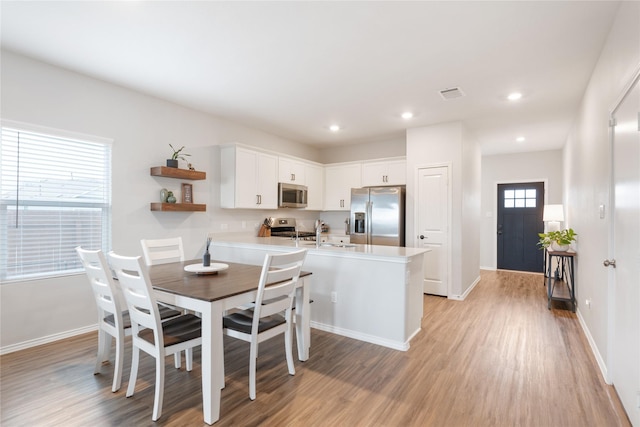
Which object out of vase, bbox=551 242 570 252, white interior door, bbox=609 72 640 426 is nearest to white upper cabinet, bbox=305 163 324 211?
vase, bbox=551 242 570 252

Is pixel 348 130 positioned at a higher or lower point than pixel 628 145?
higher

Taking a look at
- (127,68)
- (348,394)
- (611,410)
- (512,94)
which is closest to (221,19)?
(127,68)

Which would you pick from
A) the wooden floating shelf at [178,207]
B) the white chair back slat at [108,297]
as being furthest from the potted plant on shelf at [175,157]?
the white chair back slat at [108,297]

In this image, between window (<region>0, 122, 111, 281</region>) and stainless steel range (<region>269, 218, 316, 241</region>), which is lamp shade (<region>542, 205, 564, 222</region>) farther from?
window (<region>0, 122, 111, 281</region>)

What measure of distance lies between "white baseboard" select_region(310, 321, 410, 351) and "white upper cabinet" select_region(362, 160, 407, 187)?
2915 millimetres

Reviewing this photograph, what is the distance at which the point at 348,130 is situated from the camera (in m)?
5.46

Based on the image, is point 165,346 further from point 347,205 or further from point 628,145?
point 347,205

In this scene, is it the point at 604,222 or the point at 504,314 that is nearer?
the point at 604,222

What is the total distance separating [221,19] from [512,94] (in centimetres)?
328

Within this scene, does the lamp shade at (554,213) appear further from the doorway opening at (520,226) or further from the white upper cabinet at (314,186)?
the white upper cabinet at (314,186)

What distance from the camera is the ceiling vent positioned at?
3.61 m

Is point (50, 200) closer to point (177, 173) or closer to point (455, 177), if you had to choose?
point (177, 173)

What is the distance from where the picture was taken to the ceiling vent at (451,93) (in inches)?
142

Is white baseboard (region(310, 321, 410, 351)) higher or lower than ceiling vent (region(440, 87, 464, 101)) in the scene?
lower
